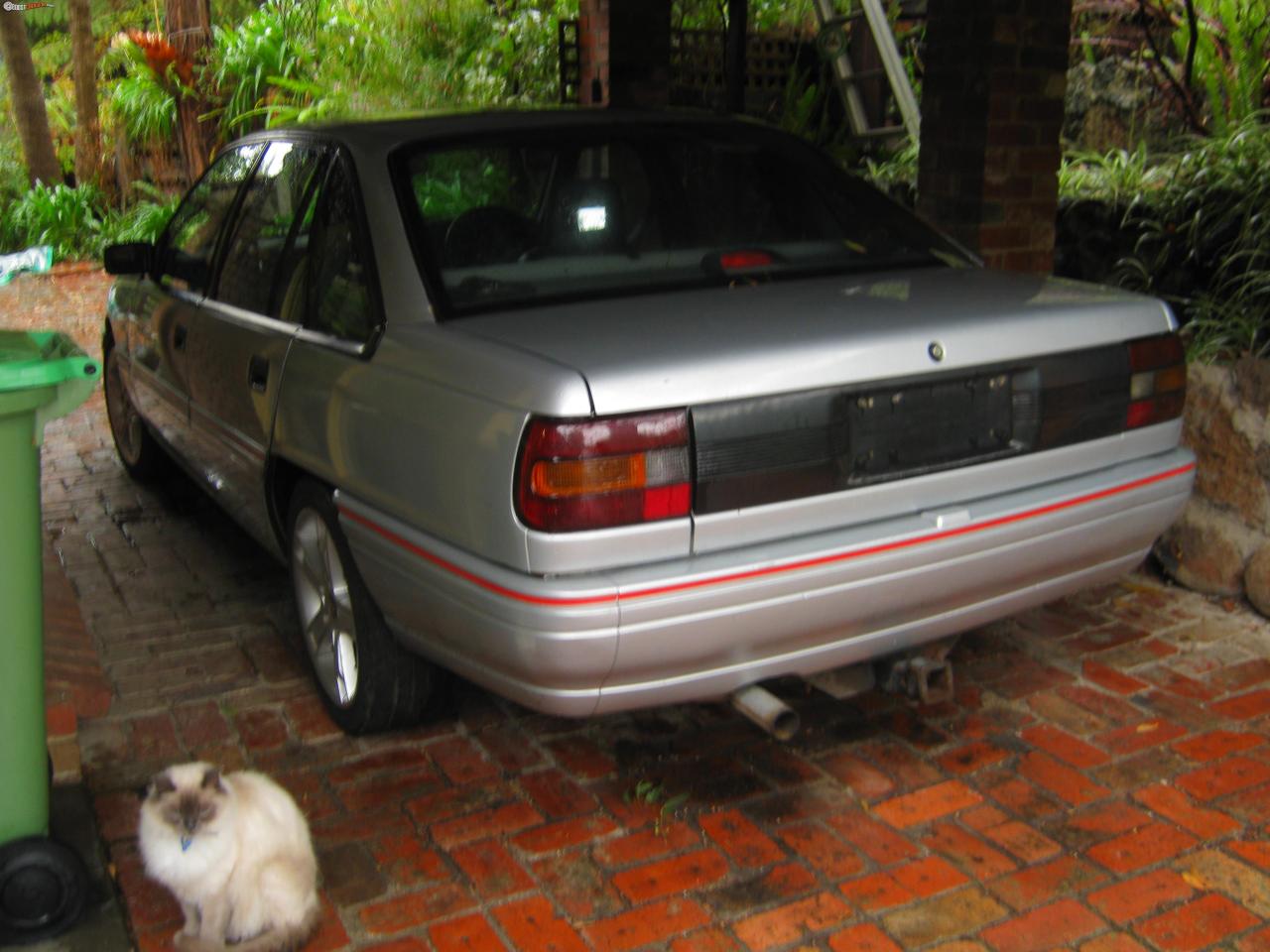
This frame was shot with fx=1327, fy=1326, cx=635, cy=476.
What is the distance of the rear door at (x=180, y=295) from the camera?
182 inches

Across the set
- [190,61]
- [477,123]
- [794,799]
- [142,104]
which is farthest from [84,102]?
[794,799]

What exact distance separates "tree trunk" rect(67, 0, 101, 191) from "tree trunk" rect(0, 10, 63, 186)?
0.40m

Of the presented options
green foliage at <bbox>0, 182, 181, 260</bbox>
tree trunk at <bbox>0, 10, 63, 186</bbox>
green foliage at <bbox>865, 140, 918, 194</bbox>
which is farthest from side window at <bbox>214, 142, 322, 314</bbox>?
tree trunk at <bbox>0, 10, 63, 186</bbox>

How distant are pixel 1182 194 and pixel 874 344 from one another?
131 inches

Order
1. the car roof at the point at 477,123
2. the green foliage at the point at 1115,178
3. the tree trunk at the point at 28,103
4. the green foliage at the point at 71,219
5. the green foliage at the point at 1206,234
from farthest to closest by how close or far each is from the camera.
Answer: the tree trunk at the point at 28,103
the green foliage at the point at 71,219
the green foliage at the point at 1115,178
the green foliage at the point at 1206,234
the car roof at the point at 477,123

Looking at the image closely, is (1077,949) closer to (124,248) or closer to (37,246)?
(124,248)

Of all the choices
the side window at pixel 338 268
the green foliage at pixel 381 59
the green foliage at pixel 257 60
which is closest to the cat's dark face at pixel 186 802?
the side window at pixel 338 268

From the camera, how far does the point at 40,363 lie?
2.69 metres

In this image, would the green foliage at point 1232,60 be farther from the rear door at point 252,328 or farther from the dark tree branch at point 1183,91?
the rear door at point 252,328

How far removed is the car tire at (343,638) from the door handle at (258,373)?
337 millimetres

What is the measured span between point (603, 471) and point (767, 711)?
2.13 ft

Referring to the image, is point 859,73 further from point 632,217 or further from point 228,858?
point 228,858

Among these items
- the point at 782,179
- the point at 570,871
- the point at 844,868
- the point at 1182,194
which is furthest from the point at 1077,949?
the point at 1182,194

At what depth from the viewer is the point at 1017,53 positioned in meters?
5.04
